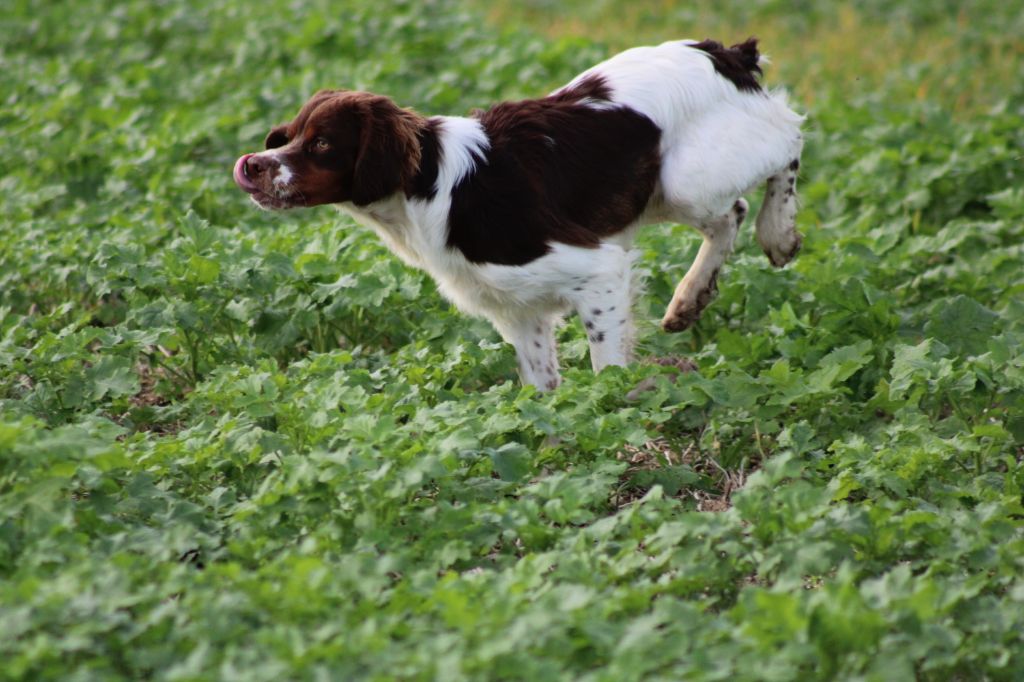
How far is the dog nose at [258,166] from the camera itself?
14.5 ft

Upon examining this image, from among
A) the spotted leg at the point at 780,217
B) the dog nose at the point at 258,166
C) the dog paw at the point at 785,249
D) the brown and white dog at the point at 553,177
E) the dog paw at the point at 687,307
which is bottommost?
the dog paw at the point at 687,307

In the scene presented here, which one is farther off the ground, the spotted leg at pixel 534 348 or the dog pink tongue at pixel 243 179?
the dog pink tongue at pixel 243 179

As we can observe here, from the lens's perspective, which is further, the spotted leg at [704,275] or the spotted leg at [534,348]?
the spotted leg at [704,275]

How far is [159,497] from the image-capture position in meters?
3.86

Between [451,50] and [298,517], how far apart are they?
665 cm

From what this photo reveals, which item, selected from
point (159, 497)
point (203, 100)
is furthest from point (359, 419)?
point (203, 100)

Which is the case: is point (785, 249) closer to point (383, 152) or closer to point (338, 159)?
point (383, 152)

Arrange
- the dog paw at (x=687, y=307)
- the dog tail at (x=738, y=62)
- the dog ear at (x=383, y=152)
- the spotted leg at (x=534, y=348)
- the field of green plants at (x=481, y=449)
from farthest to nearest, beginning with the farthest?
the dog paw at (x=687, y=307)
the dog tail at (x=738, y=62)
the spotted leg at (x=534, y=348)
the dog ear at (x=383, y=152)
the field of green plants at (x=481, y=449)

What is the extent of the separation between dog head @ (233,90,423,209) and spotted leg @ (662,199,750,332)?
1.21 m

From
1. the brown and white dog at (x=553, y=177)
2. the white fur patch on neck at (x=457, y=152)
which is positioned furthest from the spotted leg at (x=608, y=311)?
the white fur patch on neck at (x=457, y=152)

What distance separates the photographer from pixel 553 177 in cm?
465

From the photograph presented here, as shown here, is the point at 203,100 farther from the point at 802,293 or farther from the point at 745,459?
the point at 745,459

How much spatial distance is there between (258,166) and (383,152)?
388 millimetres

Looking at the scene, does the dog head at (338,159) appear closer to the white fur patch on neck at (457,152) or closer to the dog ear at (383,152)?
the dog ear at (383,152)
